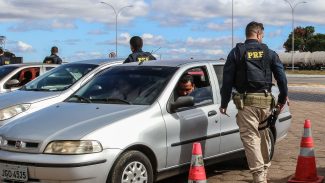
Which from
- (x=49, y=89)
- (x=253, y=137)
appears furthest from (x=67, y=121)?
(x=49, y=89)

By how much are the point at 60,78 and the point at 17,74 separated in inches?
75.0

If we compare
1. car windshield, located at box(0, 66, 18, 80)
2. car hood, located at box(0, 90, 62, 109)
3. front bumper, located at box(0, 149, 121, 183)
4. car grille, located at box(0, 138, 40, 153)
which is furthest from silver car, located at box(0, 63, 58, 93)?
front bumper, located at box(0, 149, 121, 183)

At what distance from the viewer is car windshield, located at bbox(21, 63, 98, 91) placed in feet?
27.7

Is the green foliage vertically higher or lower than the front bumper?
higher

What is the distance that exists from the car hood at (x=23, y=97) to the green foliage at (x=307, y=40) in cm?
10652

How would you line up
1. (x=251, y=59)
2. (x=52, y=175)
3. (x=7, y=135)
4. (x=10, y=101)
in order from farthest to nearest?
(x=10, y=101), (x=251, y=59), (x=7, y=135), (x=52, y=175)

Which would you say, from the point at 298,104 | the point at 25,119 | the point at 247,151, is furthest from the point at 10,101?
the point at 298,104

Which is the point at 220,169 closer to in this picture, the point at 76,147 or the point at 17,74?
the point at 76,147

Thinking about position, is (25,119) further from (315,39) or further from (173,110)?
(315,39)

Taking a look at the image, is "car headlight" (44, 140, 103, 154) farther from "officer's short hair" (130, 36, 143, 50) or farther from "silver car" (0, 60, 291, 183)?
"officer's short hair" (130, 36, 143, 50)

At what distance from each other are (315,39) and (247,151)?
Result: 4393 inches

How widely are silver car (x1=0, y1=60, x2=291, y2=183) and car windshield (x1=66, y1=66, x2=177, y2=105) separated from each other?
0.5 inches

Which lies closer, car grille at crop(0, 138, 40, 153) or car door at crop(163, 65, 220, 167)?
car grille at crop(0, 138, 40, 153)

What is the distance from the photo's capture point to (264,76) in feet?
18.3
